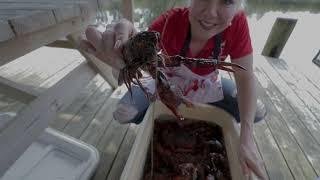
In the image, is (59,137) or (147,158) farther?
(59,137)

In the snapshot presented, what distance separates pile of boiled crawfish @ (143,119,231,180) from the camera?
1069 mm

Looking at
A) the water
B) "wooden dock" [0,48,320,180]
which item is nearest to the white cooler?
"wooden dock" [0,48,320,180]

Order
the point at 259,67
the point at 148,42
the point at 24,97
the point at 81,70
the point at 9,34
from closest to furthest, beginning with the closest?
1. the point at 148,42
2. the point at 9,34
3. the point at 24,97
4. the point at 81,70
5. the point at 259,67

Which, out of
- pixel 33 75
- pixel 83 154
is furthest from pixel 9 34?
pixel 33 75

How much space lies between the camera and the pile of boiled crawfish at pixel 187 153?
107 cm

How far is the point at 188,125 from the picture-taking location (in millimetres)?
1298

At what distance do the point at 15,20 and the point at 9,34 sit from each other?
0.16 ft

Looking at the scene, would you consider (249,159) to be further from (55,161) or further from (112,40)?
(55,161)

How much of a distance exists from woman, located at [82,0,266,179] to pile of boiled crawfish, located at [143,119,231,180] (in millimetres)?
151

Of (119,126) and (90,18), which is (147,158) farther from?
(90,18)

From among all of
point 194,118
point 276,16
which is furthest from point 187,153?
point 276,16

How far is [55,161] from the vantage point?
1414 mm

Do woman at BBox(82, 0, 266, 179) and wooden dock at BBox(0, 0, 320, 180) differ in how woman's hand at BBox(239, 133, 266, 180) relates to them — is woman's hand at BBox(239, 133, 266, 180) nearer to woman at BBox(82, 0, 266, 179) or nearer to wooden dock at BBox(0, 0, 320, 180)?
woman at BBox(82, 0, 266, 179)

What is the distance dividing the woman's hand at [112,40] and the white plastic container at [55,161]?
780 millimetres
